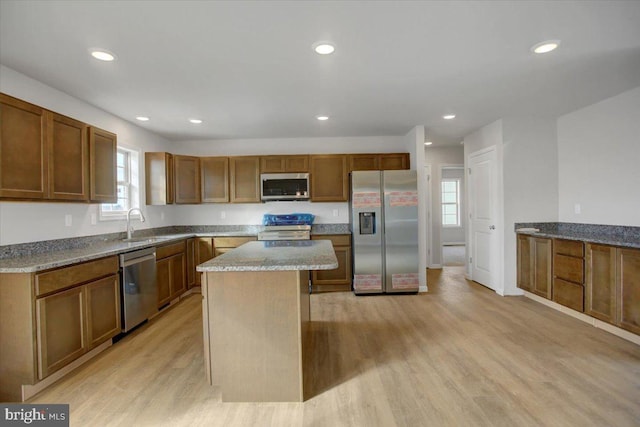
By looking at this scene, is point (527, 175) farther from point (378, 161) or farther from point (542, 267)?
point (378, 161)

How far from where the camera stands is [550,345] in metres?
2.79

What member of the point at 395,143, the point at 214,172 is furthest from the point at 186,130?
the point at 395,143

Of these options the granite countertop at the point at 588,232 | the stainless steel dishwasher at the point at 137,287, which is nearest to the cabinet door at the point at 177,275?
the stainless steel dishwasher at the point at 137,287

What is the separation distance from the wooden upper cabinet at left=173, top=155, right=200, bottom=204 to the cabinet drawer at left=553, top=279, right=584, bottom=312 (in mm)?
4935

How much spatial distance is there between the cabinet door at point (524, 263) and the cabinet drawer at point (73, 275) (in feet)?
15.4

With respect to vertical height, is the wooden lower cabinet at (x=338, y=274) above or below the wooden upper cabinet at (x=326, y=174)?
below

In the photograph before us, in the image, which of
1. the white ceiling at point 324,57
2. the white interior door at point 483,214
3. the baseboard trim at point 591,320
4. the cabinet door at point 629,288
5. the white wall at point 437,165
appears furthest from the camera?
the white wall at point 437,165

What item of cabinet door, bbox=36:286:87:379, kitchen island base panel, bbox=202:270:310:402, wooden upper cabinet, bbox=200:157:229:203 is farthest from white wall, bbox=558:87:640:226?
cabinet door, bbox=36:286:87:379

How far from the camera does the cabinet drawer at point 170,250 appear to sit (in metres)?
3.72

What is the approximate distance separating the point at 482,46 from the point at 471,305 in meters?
2.95

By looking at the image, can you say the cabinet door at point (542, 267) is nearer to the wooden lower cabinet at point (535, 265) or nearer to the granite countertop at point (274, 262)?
the wooden lower cabinet at point (535, 265)

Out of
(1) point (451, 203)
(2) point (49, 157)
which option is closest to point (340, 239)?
(2) point (49, 157)

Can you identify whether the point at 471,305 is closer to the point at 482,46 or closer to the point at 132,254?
the point at 482,46

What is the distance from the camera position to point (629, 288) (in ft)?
9.04
